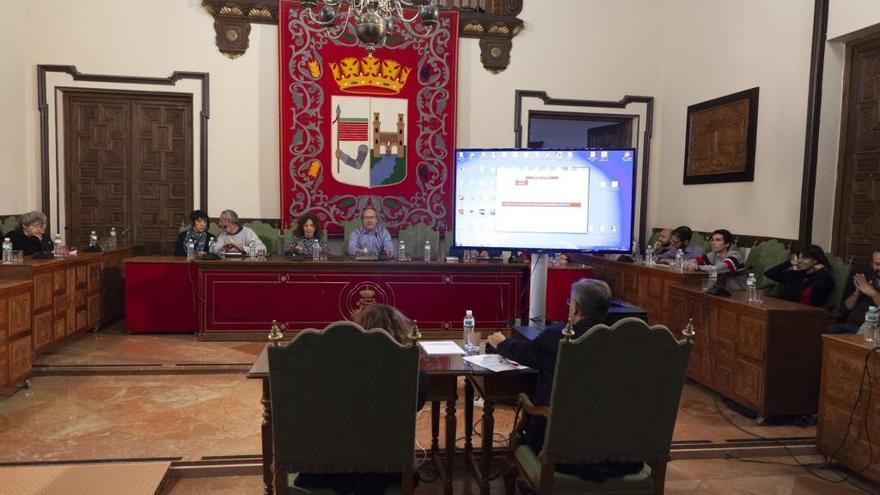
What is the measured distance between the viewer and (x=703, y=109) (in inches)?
261

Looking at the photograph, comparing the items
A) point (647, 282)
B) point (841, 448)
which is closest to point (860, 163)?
point (647, 282)

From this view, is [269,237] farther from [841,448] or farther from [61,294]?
[841,448]

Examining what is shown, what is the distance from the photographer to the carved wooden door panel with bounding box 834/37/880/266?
4.66 meters

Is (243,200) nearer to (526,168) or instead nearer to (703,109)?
(526,168)

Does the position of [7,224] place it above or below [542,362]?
above

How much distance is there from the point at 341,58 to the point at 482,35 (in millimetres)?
1720

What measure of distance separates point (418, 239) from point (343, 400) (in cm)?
484

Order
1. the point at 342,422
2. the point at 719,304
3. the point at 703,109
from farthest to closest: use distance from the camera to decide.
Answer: the point at 703,109 → the point at 719,304 → the point at 342,422

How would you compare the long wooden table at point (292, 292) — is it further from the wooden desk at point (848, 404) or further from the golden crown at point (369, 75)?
the wooden desk at point (848, 404)

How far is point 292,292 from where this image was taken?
557cm

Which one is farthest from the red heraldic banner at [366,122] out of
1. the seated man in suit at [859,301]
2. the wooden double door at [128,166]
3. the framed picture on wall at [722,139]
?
the seated man in suit at [859,301]

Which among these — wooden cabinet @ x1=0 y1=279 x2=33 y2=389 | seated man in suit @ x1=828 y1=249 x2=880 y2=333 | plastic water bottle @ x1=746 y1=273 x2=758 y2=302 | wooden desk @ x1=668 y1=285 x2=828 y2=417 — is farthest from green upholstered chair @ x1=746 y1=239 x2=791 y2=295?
wooden cabinet @ x1=0 y1=279 x2=33 y2=389

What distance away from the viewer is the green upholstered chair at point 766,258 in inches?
202

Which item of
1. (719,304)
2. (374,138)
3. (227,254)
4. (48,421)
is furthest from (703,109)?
(48,421)
